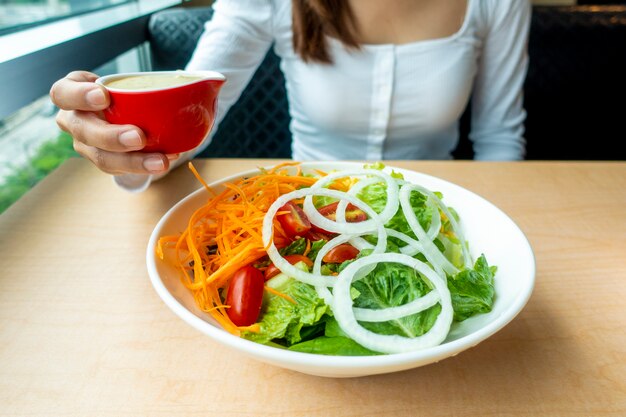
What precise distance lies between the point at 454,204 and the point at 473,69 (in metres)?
0.75

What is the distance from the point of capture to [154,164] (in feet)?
2.57

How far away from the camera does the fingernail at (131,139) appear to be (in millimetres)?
722

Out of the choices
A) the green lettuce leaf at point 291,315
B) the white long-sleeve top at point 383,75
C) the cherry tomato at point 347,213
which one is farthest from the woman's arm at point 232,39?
the green lettuce leaf at point 291,315

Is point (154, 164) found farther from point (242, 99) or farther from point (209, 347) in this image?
point (242, 99)

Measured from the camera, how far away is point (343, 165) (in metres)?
0.95

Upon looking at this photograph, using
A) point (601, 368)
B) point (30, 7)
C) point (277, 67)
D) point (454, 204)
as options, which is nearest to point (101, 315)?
point (454, 204)

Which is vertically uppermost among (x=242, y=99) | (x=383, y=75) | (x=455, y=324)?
(x=383, y=75)

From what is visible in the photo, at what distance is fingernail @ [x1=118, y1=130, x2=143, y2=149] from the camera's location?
722 millimetres

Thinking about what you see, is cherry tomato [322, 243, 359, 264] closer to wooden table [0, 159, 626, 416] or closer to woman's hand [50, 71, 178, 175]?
wooden table [0, 159, 626, 416]

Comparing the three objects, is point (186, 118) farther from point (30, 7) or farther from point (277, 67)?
point (277, 67)

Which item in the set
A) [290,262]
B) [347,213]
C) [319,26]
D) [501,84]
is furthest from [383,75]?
[290,262]

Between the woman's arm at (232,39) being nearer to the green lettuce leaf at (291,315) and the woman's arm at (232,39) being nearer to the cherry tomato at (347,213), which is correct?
the cherry tomato at (347,213)

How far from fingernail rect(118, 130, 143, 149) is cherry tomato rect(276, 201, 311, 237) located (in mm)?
223

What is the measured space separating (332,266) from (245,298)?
0.12 m
